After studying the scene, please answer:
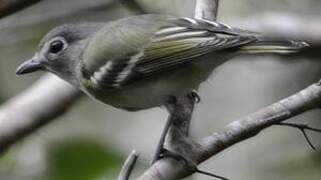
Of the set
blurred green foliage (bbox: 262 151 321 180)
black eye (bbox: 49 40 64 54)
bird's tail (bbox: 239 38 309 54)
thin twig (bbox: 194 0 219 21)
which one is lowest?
blurred green foliage (bbox: 262 151 321 180)

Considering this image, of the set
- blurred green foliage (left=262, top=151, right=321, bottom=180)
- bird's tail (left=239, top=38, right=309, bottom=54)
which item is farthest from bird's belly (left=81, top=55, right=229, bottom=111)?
blurred green foliage (left=262, top=151, right=321, bottom=180)

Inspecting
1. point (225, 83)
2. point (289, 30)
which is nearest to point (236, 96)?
point (225, 83)

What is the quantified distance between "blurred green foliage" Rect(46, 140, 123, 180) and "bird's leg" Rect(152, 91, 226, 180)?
290 mm

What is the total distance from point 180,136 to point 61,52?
27.6 inches

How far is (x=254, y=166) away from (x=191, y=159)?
237 centimetres

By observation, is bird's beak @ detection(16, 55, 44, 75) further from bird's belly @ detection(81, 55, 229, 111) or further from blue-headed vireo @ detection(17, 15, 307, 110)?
bird's belly @ detection(81, 55, 229, 111)

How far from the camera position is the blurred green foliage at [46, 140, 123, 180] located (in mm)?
2855

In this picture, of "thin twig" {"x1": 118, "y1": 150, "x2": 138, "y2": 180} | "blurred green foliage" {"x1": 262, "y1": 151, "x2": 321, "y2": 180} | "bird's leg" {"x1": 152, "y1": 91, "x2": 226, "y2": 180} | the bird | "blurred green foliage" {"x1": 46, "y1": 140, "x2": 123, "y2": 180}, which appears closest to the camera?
"thin twig" {"x1": 118, "y1": 150, "x2": 138, "y2": 180}

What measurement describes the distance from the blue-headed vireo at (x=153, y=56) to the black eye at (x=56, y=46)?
8 cm

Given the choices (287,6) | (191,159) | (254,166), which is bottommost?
(254,166)

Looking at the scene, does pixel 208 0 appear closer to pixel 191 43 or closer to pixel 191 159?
pixel 191 43

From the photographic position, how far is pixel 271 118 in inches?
92.9

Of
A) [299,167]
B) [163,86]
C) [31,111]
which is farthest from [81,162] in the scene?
[299,167]

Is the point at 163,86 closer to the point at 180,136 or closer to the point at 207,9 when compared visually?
the point at 180,136
